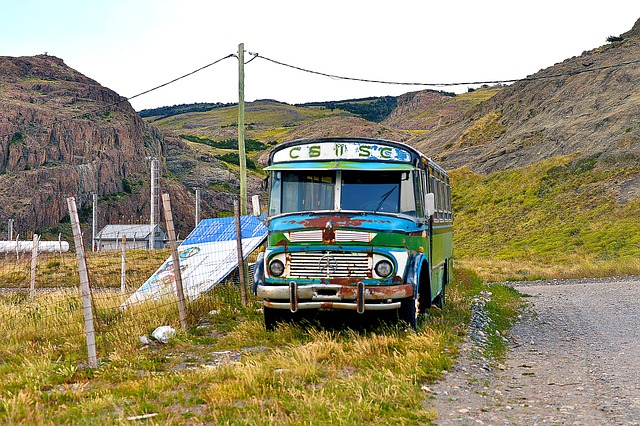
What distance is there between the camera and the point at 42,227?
3570 inches

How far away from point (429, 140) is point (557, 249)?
147 feet

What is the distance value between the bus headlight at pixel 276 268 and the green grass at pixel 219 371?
3.24ft

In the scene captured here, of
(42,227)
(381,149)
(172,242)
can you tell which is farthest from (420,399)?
(42,227)

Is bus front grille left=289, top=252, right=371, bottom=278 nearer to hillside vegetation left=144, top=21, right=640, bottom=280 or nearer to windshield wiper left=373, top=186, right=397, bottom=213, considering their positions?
windshield wiper left=373, top=186, right=397, bottom=213

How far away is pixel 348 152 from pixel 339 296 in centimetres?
235

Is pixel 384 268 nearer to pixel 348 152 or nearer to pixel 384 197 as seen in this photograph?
pixel 384 197

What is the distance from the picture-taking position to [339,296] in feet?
31.1

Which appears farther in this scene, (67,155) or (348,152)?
(67,155)

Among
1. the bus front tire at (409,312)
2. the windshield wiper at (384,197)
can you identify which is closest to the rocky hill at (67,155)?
the windshield wiper at (384,197)

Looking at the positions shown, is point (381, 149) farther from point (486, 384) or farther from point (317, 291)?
point (486, 384)

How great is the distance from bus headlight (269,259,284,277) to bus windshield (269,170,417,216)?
0.98 m

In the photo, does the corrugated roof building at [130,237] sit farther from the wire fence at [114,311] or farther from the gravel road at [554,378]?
the gravel road at [554,378]

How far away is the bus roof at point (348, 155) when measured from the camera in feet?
33.8

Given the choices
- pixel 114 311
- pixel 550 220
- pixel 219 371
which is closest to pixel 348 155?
pixel 219 371
